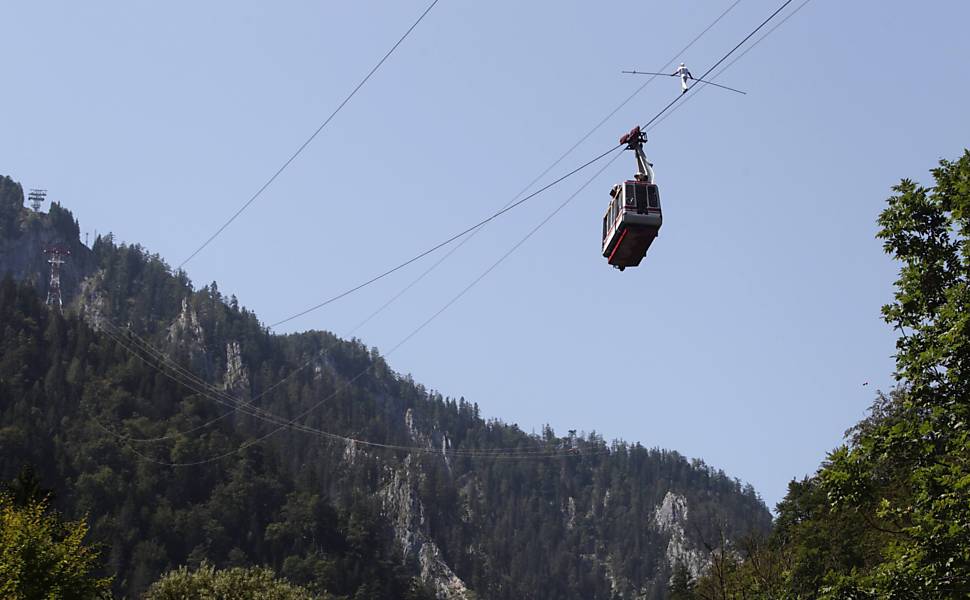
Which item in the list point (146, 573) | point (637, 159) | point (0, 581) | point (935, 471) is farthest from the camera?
point (146, 573)

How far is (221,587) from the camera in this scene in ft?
268

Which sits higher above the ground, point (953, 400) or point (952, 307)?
point (952, 307)

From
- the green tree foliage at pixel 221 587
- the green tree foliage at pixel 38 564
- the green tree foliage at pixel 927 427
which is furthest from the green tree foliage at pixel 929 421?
the green tree foliage at pixel 221 587

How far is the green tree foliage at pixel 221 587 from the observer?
79312 mm

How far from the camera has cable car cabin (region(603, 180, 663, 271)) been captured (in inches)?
1387

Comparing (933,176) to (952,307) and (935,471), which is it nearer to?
(952,307)

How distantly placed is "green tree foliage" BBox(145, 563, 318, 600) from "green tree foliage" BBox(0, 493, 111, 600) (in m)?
32.3

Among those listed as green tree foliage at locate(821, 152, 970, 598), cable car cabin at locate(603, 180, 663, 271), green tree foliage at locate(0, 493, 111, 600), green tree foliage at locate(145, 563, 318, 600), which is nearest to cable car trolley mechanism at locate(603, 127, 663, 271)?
cable car cabin at locate(603, 180, 663, 271)

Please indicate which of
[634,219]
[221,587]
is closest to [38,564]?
[634,219]

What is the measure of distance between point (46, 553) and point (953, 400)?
105 feet

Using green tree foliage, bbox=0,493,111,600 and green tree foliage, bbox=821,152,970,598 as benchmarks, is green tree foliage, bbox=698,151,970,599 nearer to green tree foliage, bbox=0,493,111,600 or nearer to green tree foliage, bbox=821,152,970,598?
green tree foliage, bbox=821,152,970,598

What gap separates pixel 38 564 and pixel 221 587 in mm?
37902

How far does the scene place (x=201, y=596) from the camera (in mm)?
79312

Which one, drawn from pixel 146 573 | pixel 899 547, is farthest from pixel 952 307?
pixel 146 573
